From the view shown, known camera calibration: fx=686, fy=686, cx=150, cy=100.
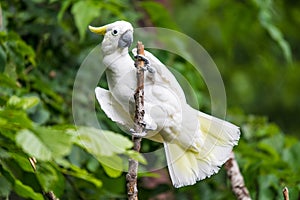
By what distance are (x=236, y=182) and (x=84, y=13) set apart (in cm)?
49

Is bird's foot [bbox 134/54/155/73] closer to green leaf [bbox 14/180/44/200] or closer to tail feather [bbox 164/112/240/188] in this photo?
tail feather [bbox 164/112/240/188]

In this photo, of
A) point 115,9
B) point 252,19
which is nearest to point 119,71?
point 115,9

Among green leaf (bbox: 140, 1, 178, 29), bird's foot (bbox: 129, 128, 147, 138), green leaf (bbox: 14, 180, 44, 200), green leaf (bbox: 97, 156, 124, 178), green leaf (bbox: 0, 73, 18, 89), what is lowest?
green leaf (bbox: 14, 180, 44, 200)

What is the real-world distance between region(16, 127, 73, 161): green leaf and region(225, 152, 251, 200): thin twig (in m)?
0.60

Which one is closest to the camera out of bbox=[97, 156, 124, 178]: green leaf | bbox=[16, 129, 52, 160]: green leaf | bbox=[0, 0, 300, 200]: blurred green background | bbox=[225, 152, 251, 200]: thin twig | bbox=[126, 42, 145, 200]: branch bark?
bbox=[16, 129, 52, 160]: green leaf

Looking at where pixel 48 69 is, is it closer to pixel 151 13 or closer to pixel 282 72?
pixel 151 13

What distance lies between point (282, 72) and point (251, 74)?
0.64 feet

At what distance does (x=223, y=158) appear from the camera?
99cm

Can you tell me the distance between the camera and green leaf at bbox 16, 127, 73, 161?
30.6 inches

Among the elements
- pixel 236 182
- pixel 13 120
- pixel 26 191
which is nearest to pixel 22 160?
pixel 26 191

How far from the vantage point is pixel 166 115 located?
96 centimetres

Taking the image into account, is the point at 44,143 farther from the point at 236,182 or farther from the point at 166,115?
the point at 236,182

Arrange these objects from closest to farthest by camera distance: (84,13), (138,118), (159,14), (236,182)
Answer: (138,118)
(236,182)
(84,13)
(159,14)

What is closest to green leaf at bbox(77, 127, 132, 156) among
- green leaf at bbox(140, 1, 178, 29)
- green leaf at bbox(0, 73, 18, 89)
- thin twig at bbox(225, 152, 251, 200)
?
green leaf at bbox(0, 73, 18, 89)
